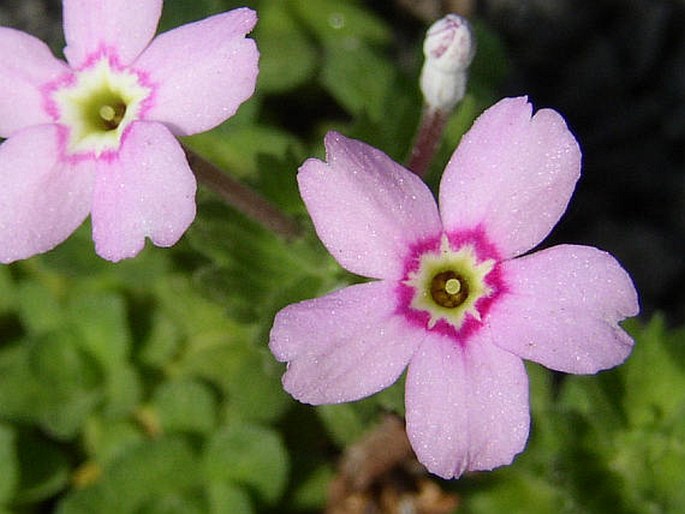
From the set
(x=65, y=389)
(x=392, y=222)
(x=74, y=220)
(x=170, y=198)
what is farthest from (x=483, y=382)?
(x=65, y=389)

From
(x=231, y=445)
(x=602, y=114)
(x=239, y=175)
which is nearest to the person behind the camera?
(x=231, y=445)

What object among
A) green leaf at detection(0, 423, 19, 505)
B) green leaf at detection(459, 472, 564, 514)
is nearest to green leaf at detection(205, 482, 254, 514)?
green leaf at detection(0, 423, 19, 505)

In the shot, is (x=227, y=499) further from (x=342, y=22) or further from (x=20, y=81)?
(x=342, y=22)

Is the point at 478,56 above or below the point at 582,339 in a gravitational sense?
below

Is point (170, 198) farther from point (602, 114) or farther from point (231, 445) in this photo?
point (602, 114)

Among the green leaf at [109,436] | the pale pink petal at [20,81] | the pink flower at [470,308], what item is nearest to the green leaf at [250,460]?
the green leaf at [109,436]
